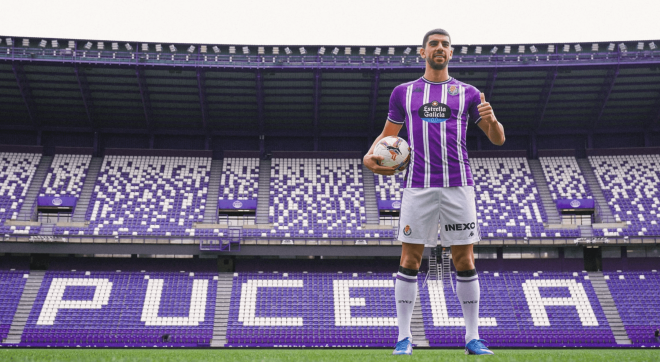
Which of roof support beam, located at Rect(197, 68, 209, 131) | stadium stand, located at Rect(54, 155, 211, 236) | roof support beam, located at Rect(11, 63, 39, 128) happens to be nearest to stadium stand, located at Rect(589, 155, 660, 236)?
stadium stand, located at Rect(54, 155, 211, 236)

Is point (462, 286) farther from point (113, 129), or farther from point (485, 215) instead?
point (113, 129)

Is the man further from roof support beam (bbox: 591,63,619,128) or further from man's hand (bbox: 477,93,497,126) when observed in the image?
roof support beam (bbox: 591,63,619,128)

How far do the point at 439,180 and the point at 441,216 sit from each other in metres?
0.43

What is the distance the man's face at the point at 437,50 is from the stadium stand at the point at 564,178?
93.7 feet

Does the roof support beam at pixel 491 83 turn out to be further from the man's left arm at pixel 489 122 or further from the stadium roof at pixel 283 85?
the man's left arm at pixel 489 122

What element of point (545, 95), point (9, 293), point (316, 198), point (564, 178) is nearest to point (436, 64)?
point (316, 198)

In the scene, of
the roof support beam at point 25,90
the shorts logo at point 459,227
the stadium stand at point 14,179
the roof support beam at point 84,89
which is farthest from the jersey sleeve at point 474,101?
the stadium stand at point 14,179

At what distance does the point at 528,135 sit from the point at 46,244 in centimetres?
2977

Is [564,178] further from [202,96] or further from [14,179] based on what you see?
[14,179]

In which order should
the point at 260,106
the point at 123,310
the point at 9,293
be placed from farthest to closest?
1. the point at 260,106
2. the point at 9,293
3. the point at 123,310

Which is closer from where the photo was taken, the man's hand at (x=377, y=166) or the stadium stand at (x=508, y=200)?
the man's hand at (x=377, y=166)

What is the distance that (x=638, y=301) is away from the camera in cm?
2833

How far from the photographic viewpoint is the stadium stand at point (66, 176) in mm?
32094

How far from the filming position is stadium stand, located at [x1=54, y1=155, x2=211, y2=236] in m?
30.3
